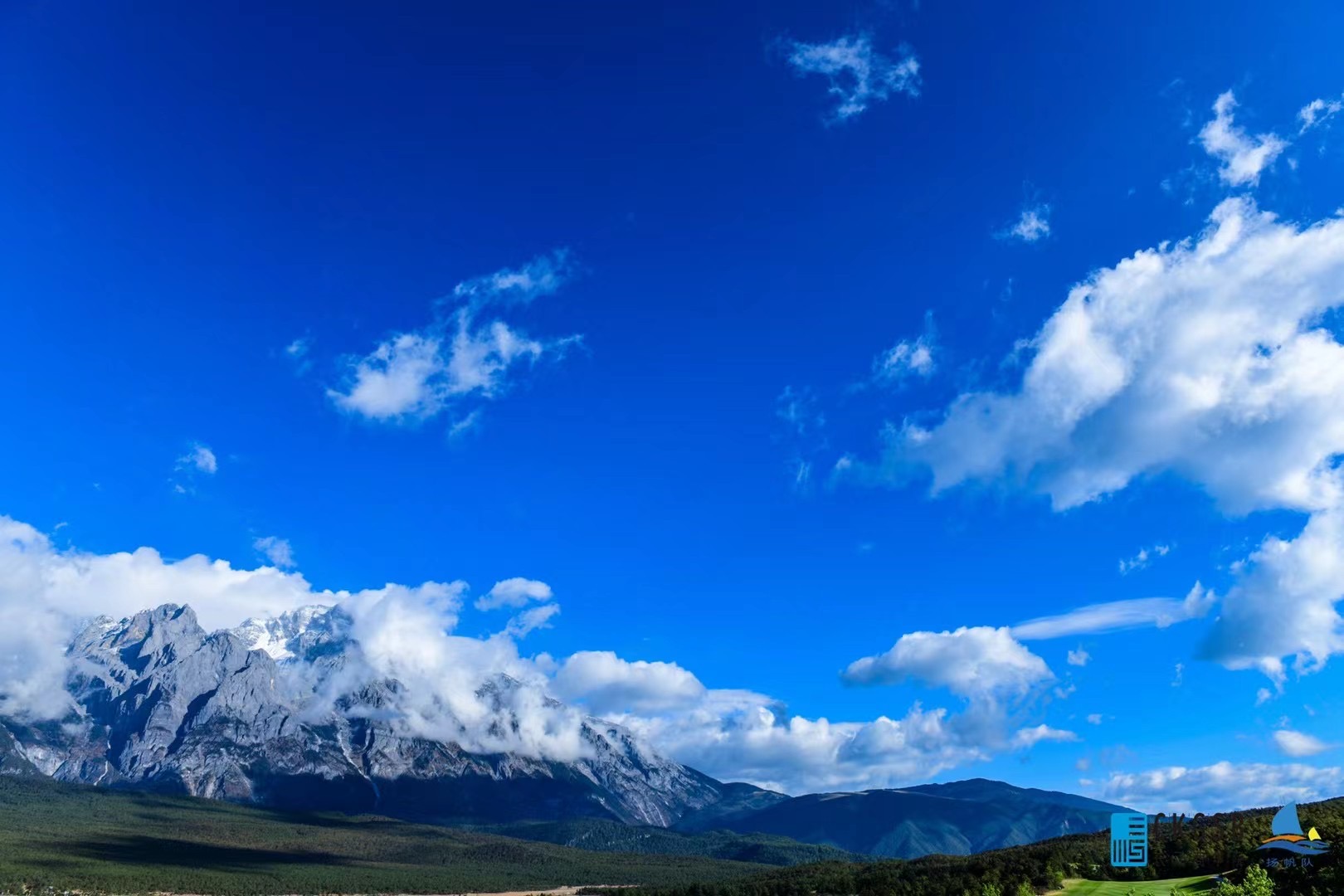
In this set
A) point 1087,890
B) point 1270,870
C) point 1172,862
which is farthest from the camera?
point 1172,862

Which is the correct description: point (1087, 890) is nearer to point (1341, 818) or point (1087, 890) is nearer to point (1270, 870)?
point (1270, 870)

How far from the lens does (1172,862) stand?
17800 centimetres

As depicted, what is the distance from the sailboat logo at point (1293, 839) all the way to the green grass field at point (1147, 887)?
12.7 metres

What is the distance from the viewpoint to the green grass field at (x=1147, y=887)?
141750mm

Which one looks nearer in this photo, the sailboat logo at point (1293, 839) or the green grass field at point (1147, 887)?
the green grass field at point (1147, 887)

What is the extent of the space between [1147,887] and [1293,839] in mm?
26651

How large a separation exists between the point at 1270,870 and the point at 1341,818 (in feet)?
143

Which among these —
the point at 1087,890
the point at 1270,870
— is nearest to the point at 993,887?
the point at 1087,890

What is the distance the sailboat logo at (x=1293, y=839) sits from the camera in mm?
146625

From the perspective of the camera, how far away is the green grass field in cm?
14175

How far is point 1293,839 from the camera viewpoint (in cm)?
15175

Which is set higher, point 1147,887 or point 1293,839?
point 1293,839

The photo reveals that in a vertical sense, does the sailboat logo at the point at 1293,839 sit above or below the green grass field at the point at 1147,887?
above

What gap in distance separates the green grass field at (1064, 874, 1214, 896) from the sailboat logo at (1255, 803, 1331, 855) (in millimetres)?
12692
